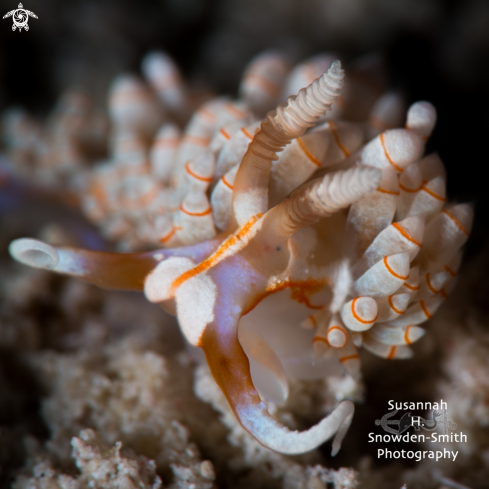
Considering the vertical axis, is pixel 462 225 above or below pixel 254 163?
below

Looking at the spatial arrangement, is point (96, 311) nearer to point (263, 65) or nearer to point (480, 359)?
point (263, 65)

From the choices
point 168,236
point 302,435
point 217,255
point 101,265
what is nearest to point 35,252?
point 101,265

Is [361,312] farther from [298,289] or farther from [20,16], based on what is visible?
[20,16]

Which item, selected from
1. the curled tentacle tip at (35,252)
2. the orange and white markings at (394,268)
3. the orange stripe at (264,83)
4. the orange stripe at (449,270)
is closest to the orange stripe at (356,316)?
the orange and white markings at (394,268)

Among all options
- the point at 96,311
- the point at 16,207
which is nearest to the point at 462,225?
the point at 96,311

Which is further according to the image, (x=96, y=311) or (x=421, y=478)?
(x=96, y=311)

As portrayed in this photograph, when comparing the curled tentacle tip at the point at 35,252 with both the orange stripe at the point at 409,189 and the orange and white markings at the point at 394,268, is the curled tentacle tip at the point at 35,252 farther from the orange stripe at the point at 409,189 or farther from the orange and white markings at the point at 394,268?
the orange stripe at the point at 409,189

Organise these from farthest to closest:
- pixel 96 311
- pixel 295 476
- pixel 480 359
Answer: pixel 96 311
pixel 480 359
pixel 295 476
